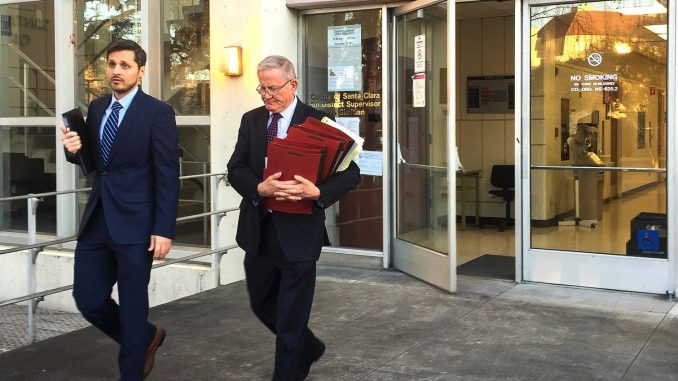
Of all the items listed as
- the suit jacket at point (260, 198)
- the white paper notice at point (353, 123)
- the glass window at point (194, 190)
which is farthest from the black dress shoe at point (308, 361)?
the glass window at point (194, 190)

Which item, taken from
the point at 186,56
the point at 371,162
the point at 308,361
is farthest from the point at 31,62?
the point at 308,361

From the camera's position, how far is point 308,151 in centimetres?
352

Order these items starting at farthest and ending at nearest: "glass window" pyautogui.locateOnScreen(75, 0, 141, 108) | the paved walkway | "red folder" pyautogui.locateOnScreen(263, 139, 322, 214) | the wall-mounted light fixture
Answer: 1. "glass window" pyautogui.locateOnScreen(75, 0, 141, 108)
2. the wall-mounted light fixture
3. the paved walkway
4. "red folder" pyautogui.locateOnScreen(263, 139, 322, 214)

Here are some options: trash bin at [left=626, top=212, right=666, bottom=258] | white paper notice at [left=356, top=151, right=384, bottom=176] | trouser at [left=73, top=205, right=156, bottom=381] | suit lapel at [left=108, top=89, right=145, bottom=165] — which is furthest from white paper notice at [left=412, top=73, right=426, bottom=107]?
trouser at [left=73, top=205, right=156, bottom=381]

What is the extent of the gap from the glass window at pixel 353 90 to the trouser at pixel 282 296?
351cm

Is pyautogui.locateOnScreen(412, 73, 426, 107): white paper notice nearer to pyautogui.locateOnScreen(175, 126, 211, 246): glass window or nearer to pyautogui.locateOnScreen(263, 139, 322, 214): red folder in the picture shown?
pyautogui.locateOnScreen(175, 126, 211, 246): glass window

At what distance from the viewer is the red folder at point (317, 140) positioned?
354 cm

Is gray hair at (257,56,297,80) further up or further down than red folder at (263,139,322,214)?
further up

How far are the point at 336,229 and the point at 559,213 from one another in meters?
2.21

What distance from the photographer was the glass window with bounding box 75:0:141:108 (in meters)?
8.51

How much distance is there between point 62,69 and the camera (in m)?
8.70

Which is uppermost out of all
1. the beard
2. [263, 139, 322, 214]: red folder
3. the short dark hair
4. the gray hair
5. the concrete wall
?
the short dark hair

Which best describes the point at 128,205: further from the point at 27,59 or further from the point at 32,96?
the point at 27,59

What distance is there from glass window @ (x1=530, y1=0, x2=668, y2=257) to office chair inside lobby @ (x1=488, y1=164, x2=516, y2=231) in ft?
14.4
